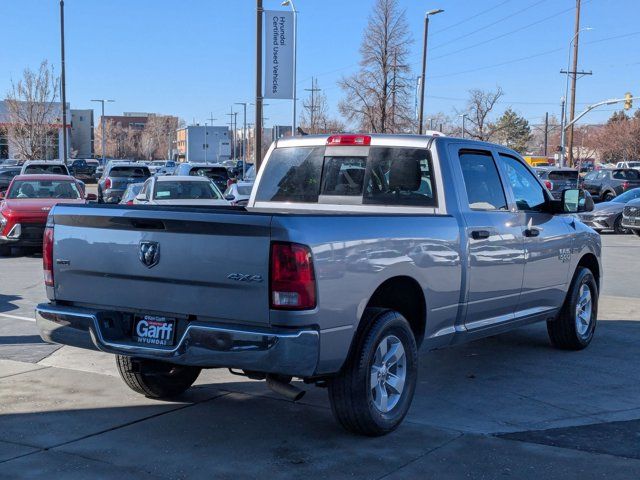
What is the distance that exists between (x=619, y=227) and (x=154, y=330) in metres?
21.4

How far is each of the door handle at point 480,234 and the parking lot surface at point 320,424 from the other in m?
0.96

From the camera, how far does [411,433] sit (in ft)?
17.6

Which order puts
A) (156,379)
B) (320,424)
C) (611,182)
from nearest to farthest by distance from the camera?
(320,424), (156,379), (611,182)

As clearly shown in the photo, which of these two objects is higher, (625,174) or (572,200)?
(625,174)

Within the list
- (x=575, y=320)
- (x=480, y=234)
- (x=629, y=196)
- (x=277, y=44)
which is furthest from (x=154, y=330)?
(x=629, y=196)

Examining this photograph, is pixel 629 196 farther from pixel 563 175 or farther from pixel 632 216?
pixel 563 175

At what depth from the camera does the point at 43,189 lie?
1708 cm

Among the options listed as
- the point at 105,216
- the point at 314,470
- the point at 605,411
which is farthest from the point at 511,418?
the point at 105,216

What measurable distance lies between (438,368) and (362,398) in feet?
7.88

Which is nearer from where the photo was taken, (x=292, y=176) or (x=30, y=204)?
(x=292, y=176)

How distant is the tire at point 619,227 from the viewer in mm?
23609

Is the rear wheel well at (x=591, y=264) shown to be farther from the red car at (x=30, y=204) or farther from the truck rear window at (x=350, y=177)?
the red car at (x=30, y=204)

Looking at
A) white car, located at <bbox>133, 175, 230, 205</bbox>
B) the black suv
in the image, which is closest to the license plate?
white car, located at <bbox>133, 175, 230, 205</bbox>

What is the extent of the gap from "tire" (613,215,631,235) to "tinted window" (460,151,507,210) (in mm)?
18170
